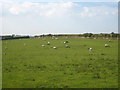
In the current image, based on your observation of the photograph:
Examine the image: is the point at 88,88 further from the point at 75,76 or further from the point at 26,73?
the point at 26,73

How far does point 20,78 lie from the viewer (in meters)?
15.2

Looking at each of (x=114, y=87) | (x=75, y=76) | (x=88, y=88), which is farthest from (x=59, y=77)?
(x=114, y=87)

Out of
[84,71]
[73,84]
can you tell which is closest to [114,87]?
[73,84]

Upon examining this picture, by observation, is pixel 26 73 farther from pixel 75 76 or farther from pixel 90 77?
pixel 90 77

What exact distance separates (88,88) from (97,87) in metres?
0.60

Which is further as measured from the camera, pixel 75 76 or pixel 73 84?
pixel 75 76

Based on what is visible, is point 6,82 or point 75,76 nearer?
point 6,82

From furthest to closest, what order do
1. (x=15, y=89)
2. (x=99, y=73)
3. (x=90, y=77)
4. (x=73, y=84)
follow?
(x=99, y=73) < (x=90, y=77) < (x=73, y=84) < (x=15, y=89)

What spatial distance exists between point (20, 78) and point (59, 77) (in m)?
2.76

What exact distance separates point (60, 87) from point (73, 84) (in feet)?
3.45

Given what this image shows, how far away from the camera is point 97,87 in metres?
12.8

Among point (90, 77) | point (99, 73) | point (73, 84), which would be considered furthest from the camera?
point (99, 73)

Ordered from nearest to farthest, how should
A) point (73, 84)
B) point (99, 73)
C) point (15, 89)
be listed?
point (15, 89), point (73, 84), point (99, 73)

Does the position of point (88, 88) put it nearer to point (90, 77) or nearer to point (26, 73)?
point (90, 77)
